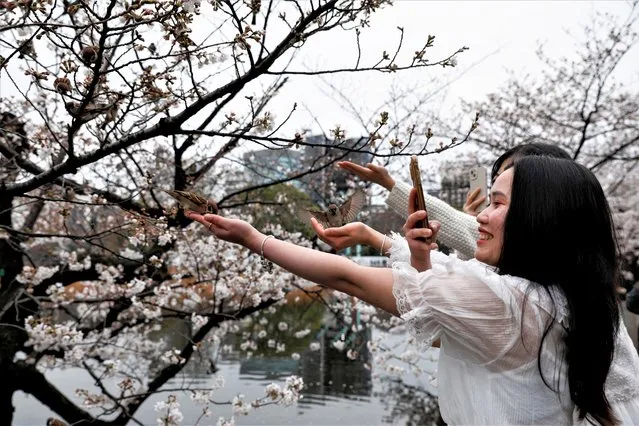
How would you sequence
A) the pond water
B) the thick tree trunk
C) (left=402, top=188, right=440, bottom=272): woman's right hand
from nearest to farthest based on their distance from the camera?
(left=402, top=188, right=440, bottom=272): woman's right hand → the thick tree trunk → the pond water

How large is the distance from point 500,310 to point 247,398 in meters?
7.04

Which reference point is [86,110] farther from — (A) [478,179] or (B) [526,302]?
(A) [478,179]

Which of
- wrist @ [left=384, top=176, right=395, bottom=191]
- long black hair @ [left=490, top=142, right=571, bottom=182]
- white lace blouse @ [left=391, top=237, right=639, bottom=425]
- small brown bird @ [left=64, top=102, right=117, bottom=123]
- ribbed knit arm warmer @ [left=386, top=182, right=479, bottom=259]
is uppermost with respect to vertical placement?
small brown bird @ [left=64, top=102, right=117, bottom=123]

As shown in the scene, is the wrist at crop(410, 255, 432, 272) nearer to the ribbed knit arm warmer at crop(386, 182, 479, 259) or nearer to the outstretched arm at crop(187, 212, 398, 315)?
the outstretched arm at crop(187, 212, 398, 315)

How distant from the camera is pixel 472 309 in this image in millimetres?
1091

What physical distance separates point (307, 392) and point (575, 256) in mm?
7499

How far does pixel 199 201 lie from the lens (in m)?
1.41

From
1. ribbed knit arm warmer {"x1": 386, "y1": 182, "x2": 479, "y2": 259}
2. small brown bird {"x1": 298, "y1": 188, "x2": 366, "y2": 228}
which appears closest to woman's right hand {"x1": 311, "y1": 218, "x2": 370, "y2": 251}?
small brown bird {"x1": 298, "y1": 188, "x2": 366, "y2": 228}

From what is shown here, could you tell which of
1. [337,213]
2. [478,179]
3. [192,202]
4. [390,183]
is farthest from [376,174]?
[478,179]

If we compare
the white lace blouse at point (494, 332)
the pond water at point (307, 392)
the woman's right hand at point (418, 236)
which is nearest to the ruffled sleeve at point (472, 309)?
the white lace blouse at point (494, 332)

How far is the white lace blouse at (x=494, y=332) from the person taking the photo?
1.10 metres

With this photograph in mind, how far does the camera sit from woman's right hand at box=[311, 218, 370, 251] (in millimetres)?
1350

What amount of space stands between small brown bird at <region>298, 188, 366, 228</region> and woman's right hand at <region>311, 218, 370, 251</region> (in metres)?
0.05

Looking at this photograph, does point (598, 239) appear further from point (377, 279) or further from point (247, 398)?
point (247, 398)
